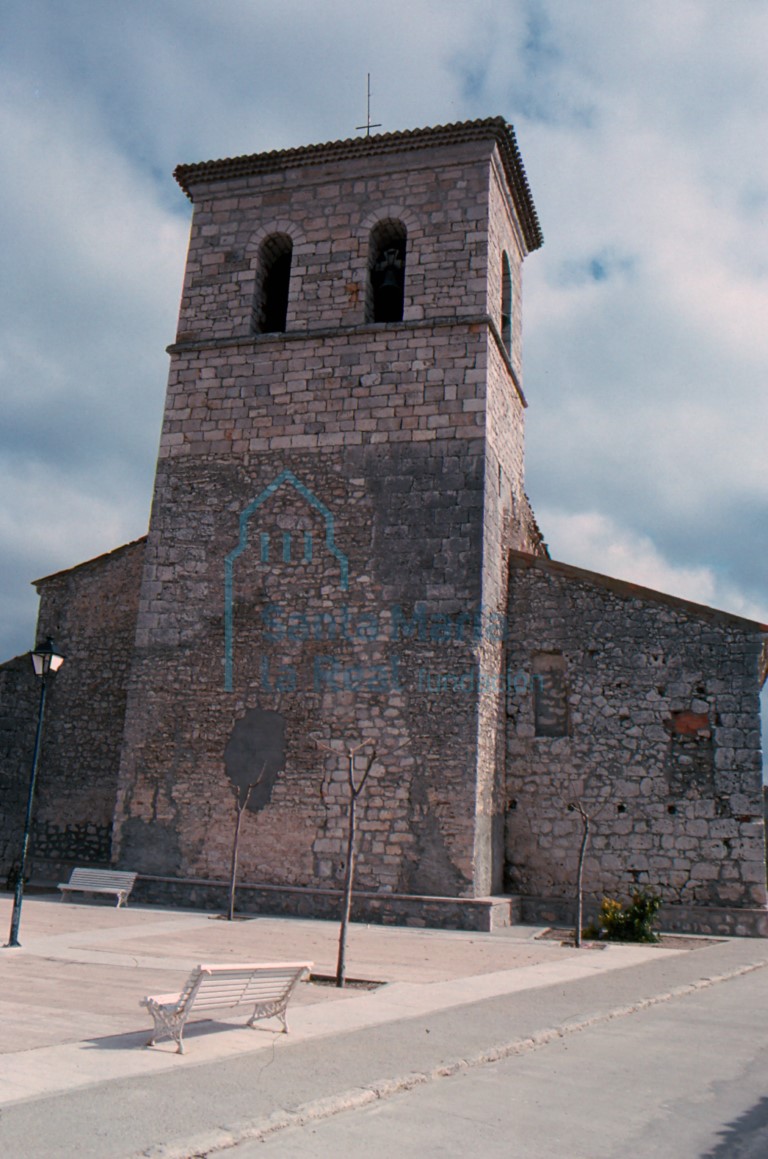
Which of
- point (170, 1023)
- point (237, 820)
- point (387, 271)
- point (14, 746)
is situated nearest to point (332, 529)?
point (237, 820)

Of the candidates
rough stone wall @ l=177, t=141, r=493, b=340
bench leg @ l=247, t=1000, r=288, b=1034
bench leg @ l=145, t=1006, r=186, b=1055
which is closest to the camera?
bench leg @ l=145, t=1006, r=186, b=1055

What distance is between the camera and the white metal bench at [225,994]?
5.20m

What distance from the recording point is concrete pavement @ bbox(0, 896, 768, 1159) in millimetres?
4023

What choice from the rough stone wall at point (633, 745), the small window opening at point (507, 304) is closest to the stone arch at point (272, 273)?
the small window opening at point (507, 304)

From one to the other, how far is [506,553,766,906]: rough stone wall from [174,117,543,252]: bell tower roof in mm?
7276

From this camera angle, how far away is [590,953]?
33.9 ft

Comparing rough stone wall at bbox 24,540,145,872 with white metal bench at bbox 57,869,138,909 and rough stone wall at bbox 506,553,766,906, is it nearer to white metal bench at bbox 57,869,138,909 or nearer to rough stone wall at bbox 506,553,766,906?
white metal bench at bbox 57,869,138,909

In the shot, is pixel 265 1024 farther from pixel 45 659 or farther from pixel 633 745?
pixel 633 745

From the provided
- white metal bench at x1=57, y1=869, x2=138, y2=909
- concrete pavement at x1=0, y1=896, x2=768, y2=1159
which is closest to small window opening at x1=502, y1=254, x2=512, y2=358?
concrete pavement at x1=0, y1=896, x2=768, y2=1159

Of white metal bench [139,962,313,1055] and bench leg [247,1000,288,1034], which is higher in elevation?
white metal bench [139,962,313,1055]

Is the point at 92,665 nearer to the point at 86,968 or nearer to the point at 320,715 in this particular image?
the point at 320,715

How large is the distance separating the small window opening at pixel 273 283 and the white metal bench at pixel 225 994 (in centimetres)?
1209

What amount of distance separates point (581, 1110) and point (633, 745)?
9.30 m

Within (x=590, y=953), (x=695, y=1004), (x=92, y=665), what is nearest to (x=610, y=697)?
(x=590, y=953)
